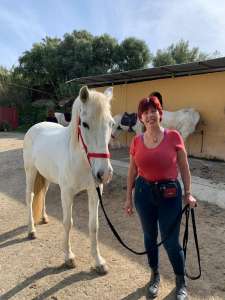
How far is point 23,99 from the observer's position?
24469 mm

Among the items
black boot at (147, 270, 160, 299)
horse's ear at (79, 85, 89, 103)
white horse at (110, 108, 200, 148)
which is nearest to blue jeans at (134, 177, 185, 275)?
black boot at (147, 270, 160, 299)

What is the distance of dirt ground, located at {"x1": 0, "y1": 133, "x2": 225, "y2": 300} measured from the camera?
2633mm

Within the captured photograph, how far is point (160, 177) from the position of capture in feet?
7.55

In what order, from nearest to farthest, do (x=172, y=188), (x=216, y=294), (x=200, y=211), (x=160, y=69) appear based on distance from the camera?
(x=172, y=188), (x=216, y=294), (x=200, y=211), (x=160, y=69)

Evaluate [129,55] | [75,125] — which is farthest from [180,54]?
[75,125]

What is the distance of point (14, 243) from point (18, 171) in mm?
4111

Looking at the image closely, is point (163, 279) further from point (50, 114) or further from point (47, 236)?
point (50, 114)

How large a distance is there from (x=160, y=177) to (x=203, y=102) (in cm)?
646

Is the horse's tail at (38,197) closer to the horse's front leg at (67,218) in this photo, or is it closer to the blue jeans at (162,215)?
the horse's front leg at (67,218)

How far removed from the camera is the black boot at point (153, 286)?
98.8 inches

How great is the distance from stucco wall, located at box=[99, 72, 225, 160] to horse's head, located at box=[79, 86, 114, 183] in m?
6.05

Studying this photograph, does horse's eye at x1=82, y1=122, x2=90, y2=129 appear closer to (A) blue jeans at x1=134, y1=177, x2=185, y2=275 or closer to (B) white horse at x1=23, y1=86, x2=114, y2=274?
(B) white horse at x1=23, y1=86, x2=114, y2=274

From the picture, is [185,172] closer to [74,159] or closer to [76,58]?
[74,159]

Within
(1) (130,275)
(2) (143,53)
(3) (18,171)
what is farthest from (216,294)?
(2) (143,53)
